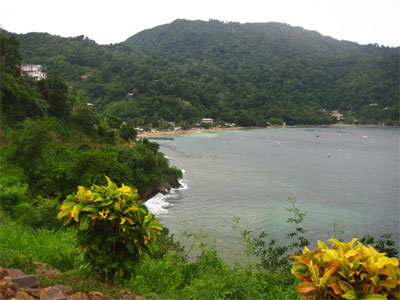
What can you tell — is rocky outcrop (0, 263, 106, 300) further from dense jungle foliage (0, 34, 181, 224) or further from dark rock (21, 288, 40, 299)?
dense jungle foliage (0, 34, 181, 224)

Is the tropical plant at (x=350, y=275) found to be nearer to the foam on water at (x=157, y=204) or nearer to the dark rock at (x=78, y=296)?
the dark rock at (x=78, y=296)

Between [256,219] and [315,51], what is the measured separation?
134 meters

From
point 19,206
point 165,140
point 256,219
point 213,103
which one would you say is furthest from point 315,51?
point 19,206

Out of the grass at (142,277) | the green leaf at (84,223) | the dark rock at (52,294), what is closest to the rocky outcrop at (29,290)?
the dark rock at (52,294)

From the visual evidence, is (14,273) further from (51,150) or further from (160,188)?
(160,188)

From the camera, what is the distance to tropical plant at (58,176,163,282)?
3.05 metres

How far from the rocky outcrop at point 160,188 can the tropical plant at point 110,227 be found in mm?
16958

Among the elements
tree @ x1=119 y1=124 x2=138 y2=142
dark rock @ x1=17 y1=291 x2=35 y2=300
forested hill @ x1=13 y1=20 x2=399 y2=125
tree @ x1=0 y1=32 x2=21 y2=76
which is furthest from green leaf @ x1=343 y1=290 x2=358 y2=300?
forested hill @ x1=13 y1=20 x2=399 y2=125

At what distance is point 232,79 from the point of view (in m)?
102

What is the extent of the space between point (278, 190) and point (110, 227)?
77.5 feet

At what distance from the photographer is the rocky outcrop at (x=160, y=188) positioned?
67.7ft

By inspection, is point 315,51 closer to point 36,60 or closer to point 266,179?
point 36,60

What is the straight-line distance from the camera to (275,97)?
93938 mm

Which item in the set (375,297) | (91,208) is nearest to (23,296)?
(91,208)
